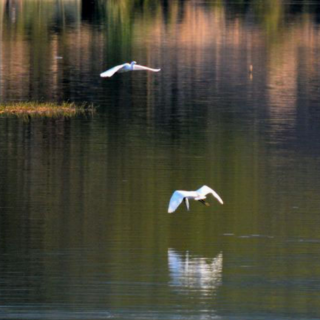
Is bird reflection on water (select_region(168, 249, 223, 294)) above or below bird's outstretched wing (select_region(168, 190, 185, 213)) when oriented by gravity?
below

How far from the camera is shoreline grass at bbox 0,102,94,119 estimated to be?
27.6m

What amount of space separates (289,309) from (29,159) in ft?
32.8

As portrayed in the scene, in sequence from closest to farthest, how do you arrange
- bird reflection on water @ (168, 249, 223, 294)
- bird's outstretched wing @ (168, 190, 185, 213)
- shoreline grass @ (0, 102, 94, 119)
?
bird reflection on water @ (168, 249, 223, 294) → bird's outstretched wing @ (168, 190, 185, 213) → shoreline grass @ (0, 102, 94, 119)

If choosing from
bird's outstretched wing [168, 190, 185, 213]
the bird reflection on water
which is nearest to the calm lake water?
the bird reflection on water

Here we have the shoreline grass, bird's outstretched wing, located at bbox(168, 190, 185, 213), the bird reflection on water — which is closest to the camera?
the bird reflection on water

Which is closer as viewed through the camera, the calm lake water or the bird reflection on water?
the calm lake water

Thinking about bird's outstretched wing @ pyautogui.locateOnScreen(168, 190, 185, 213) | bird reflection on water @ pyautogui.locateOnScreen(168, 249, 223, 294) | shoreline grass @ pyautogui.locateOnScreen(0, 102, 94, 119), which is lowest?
bird reflection on water @ pyautogui.locateOnScreen(168, 249, 223, 294)

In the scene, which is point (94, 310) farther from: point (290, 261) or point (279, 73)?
point (279, 73)

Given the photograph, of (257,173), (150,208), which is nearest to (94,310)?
(150,208)

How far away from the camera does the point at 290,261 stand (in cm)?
1471

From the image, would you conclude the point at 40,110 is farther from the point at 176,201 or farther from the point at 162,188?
the point at 176,201

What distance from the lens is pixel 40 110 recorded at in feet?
91.4

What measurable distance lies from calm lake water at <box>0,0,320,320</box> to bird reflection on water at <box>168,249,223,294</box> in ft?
0.07

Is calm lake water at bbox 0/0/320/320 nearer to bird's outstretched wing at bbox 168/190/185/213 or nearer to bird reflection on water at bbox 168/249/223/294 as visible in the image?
bird reflection on water at bbox 168/249/223/294
